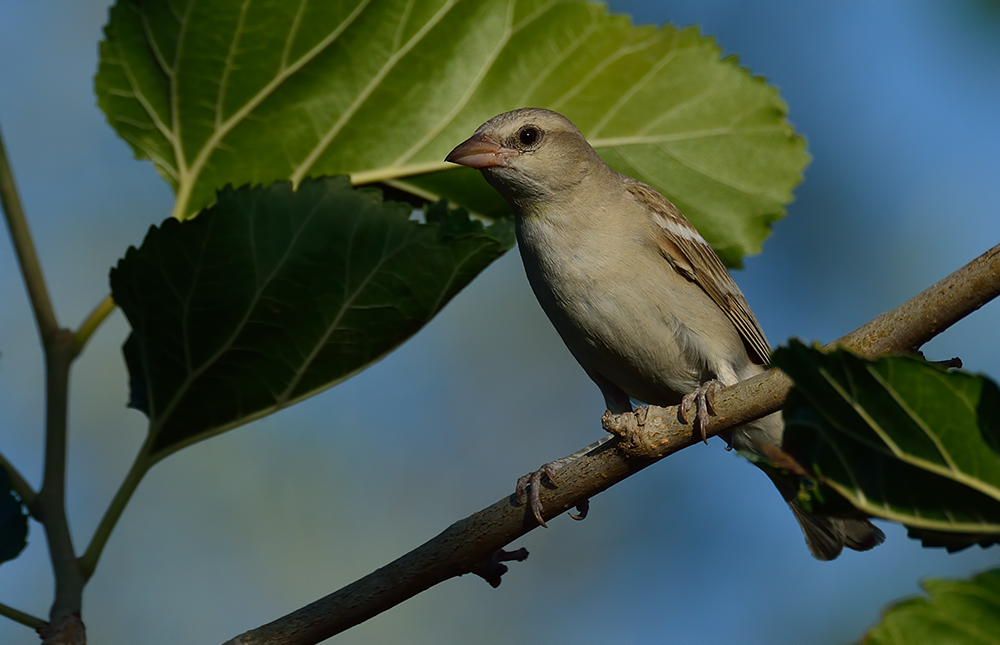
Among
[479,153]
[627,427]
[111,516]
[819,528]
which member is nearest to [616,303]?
[479,153]

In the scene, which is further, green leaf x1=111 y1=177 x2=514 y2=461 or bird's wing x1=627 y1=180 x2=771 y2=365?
bird's wing x1=627 y1=180 x2=771 y2=365

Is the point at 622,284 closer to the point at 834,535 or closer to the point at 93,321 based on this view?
the point at 834,535

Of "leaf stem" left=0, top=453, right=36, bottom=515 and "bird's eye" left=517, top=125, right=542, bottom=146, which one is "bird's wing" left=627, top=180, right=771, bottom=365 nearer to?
"bird's eye" left=517, top=125, right=542, bottom=146

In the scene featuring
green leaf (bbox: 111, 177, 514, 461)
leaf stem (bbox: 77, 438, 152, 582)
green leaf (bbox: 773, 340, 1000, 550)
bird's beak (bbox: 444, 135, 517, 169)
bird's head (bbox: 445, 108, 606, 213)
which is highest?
bird's head (bbox: 445, 108, 606, 213)

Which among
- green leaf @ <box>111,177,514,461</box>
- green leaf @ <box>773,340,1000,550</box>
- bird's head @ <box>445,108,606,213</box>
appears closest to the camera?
green leaf @ <box>773,340,1000,550</box>

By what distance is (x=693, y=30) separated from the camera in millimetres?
3080

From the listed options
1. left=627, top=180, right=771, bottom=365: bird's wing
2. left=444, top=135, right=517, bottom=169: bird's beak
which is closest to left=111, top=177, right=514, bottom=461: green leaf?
left=444, top=135, right=517, bottom=169: bird's beak

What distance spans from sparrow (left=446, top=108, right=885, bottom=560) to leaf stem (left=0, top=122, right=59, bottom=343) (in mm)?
2024

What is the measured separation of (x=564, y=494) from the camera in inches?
97.1

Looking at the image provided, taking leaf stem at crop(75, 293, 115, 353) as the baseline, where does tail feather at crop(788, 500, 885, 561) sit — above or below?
below

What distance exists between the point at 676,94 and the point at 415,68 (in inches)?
31.6

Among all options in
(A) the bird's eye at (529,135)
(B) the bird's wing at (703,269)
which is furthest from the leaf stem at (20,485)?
(B) the bird's wing at (703,269)

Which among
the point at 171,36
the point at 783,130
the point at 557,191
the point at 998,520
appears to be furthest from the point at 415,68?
the point at 998,520

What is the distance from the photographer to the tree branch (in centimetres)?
210
